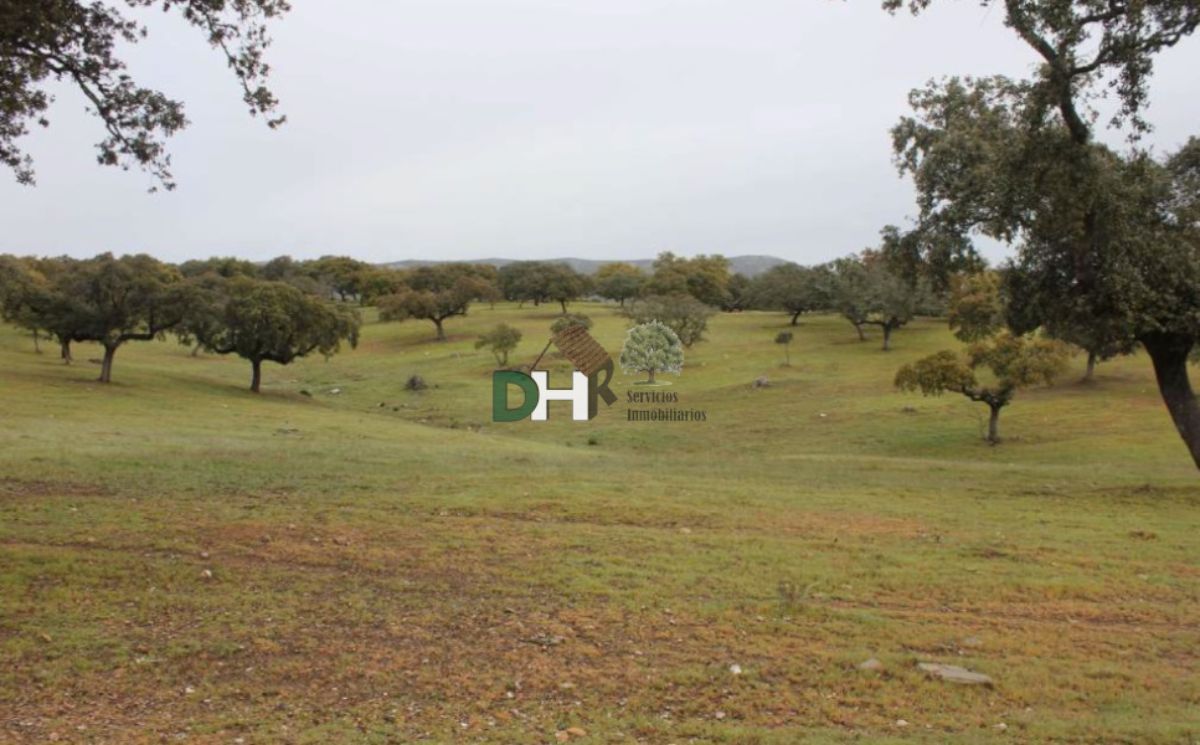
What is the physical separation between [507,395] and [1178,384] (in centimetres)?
3627

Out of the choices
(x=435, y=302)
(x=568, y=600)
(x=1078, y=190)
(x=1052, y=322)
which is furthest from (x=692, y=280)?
(x=568, y=600)

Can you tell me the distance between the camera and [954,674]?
24.2 ft

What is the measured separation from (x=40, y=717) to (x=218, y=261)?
436 ft

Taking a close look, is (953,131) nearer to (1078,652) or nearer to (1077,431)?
(1078,652)

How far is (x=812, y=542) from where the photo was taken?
12.7 metres

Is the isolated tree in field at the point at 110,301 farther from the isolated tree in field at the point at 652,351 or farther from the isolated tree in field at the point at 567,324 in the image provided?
the isolated tree in field at the point at 567,324

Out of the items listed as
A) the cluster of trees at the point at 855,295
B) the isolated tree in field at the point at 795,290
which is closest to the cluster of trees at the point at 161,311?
the cluster of trees at the point at 855,295

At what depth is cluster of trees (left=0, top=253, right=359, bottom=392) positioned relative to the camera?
42.0 meters

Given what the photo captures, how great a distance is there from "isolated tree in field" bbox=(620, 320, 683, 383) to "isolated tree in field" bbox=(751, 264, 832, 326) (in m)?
20.2

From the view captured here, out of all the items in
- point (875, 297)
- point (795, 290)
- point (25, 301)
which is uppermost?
point (795, 290)

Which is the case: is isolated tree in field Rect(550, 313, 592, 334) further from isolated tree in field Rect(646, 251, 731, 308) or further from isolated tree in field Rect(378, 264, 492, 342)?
isolated tree in field Rect(646, 251, 731, 308)

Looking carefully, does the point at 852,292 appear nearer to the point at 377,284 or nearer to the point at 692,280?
the point at 692,280

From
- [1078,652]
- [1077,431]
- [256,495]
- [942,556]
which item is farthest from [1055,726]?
[1077,431]

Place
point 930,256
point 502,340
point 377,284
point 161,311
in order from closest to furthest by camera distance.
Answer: point 930,256
point 161,311
point 502,340
point 377,284
